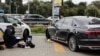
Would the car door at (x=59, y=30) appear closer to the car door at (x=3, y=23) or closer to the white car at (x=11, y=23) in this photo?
the white car at (x=11, y=23)

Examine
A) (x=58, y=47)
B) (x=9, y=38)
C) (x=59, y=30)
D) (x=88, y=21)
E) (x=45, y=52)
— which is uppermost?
(x=88, y=21)

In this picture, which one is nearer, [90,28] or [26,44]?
[90,28]

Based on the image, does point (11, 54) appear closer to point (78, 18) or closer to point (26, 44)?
point (26, 44)

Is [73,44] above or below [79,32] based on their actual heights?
below

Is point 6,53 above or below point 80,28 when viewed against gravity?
below

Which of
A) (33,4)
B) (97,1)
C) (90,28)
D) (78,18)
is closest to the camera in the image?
(90,28)

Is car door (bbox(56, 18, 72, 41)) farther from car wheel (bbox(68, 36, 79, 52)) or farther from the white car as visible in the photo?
the white car

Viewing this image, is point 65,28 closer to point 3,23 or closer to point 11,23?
point 11,23

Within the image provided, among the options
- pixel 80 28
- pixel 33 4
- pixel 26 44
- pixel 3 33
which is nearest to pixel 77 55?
pixel 80 28

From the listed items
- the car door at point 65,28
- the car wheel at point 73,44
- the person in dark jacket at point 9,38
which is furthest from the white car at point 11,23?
the car wheel at point 73,44

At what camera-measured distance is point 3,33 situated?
14.1 meters

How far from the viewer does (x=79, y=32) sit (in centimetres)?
1214

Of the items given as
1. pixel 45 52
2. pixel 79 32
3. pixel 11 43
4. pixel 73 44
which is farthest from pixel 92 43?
pixel 11 43

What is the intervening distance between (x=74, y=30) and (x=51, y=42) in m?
3.60
